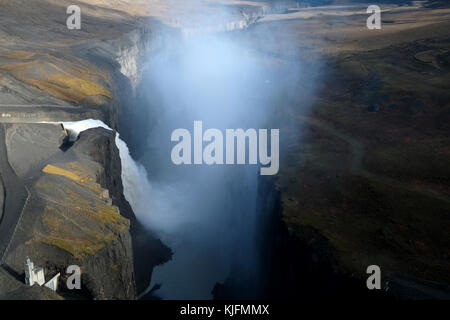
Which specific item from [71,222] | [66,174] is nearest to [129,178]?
[66,174]

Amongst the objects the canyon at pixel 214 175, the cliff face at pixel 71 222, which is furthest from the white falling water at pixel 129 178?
the cliff face at pixel 71 222

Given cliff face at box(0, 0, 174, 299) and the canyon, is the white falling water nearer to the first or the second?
the canyon

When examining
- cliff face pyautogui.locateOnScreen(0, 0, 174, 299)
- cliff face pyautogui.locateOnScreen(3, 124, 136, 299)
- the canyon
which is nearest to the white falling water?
the canyon

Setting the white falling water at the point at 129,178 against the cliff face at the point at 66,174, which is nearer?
the cliff face at the point at 66,174

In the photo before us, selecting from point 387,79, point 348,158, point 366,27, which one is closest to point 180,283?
point 348,158

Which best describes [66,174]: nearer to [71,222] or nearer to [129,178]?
[71,222]

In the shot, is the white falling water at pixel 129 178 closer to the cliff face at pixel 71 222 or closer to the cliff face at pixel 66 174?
the cliff face at pixel 66 174

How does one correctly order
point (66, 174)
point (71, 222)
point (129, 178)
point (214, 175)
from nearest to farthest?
1. point (71, 222)
2. point (66, 174)
3. point (129, 178)
4. point (214, 175)

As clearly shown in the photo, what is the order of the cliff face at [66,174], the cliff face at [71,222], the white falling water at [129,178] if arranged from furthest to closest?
1. the white falling water at [129,178]
2. the cliff face at [66,174]
3. the cliff face at [71,222]

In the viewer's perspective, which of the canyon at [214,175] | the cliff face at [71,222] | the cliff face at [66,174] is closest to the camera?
the cliff face at [71,222]

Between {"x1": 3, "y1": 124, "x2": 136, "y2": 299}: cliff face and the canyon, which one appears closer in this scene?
{"x1": 3, "y1": 124, "x2": 136, "y2": 299}: cliff face

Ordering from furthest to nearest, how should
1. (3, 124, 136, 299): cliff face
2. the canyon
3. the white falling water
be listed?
the white falling water < the canyon < (3, 124, 136, 299): cliff face
